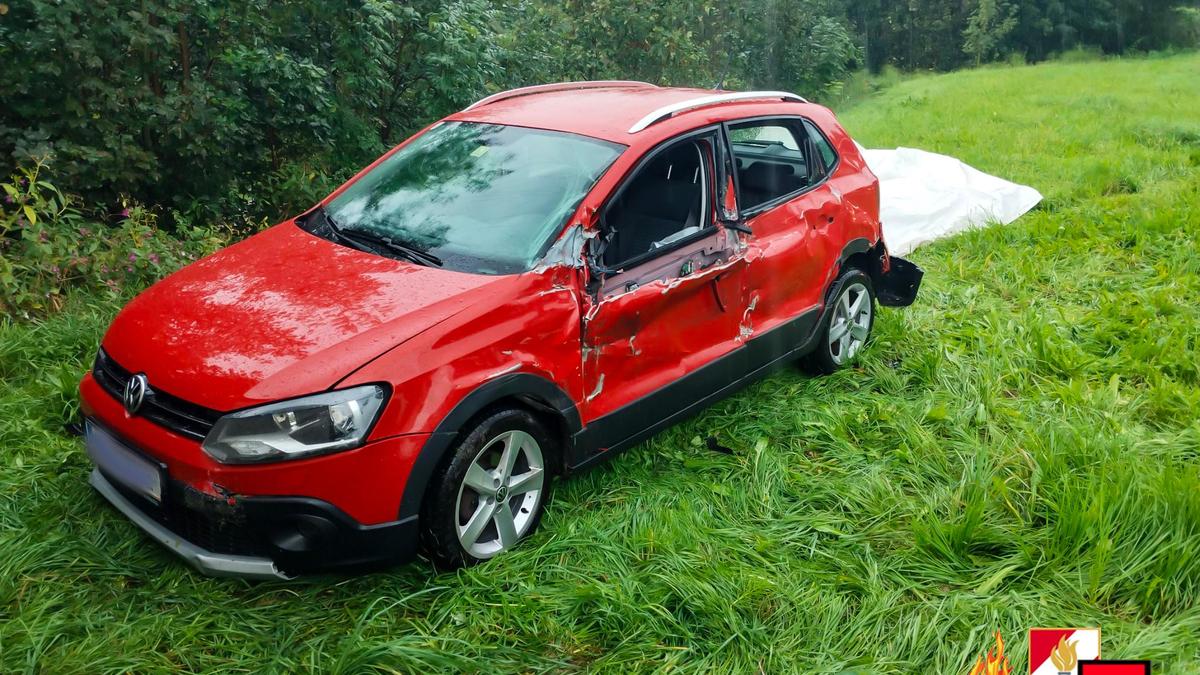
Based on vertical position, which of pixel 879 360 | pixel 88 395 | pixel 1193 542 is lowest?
pixel 879 360

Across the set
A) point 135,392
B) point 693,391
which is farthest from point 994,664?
point 135,392

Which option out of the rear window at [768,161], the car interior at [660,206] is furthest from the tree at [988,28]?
the car interior at [660,206]

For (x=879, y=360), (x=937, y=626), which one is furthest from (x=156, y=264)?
(x=937, y=626)

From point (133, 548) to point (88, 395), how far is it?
0.57m

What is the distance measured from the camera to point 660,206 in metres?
4.25

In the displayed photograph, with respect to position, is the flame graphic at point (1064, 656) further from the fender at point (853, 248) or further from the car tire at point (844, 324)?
the fender at point (853, 248)

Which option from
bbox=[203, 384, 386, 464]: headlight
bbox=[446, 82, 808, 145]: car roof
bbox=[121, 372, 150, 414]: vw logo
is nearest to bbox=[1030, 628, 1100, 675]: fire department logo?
bbox=[203, 384, 386, 464]: headlight

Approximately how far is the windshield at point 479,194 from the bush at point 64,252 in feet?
6.13

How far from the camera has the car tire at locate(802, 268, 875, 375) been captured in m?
5.07

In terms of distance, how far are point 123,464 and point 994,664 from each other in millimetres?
2941

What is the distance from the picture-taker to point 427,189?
4082 millimetres

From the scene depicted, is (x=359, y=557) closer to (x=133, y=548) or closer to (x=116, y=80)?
(x=133, y=548)

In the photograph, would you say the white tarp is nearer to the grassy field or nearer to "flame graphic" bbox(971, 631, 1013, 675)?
the grassy field

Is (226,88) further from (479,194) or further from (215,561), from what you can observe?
(215,561)
